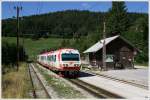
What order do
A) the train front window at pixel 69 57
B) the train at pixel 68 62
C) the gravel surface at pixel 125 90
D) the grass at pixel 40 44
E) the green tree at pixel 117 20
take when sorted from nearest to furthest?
the gravel surface at pixel 125 90
the train at pixel 68 62
the train front window at pixel 69 57
the green tree at pixel 117 20
the grass at pixel 40 44

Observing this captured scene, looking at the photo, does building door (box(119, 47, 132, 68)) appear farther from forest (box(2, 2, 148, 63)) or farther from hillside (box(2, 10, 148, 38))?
forest (box(2, 2, 148, 63))

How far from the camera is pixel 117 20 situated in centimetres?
8069

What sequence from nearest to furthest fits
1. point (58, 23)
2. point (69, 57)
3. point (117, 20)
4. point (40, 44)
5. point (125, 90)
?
1. point (125, 90)
2. point (69, 57)
3. point (58, 23)
4. point (117, 20)
5. point (40, 44)

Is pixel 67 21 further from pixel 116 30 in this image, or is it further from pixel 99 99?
pixel 99 99

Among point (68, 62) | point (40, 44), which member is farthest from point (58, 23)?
point (68, 62)

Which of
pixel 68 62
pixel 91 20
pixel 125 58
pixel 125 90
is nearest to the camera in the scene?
pixel 125 90

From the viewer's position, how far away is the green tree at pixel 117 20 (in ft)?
255

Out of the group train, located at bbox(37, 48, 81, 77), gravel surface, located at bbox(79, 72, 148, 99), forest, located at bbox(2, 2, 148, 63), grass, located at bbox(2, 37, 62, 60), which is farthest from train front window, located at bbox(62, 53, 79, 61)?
grass, located at bbox(2, 37, 62, 60)

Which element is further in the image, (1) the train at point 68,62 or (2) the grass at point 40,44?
(2) the grass at point 40,44

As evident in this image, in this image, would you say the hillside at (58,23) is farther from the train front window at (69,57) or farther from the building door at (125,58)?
the train front window at (69,57)

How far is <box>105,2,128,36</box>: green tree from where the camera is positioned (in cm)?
7769

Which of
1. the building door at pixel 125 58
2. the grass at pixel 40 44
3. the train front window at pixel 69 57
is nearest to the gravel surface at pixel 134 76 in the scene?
the train front window at pixel 69 57

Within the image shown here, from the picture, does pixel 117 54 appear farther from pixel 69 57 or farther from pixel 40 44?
pixel 40 44

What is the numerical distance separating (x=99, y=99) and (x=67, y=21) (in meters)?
59.6
